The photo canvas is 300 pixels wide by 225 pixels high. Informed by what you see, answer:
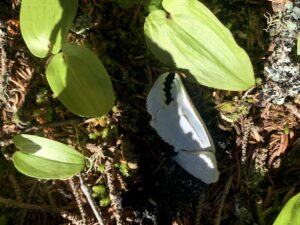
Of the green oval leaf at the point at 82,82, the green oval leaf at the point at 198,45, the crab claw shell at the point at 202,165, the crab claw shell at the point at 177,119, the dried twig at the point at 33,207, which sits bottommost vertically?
the dried twig at the point at 33,207

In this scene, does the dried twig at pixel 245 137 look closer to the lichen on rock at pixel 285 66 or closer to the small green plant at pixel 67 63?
the lichen on rock at pixel 285 66

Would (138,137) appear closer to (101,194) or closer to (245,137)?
(101,194)

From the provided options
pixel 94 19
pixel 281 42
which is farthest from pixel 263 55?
pixel 94 19

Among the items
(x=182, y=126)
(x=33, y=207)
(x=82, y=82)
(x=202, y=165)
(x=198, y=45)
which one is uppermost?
(x=198, y=45)

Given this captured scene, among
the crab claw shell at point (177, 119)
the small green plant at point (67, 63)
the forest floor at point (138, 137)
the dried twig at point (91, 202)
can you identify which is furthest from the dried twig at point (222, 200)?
the small green plant at point (67, 63)

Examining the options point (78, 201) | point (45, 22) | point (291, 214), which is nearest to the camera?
point (291, 214)

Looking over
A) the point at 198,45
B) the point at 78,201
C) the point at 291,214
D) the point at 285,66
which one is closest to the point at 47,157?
the point at 78,201
